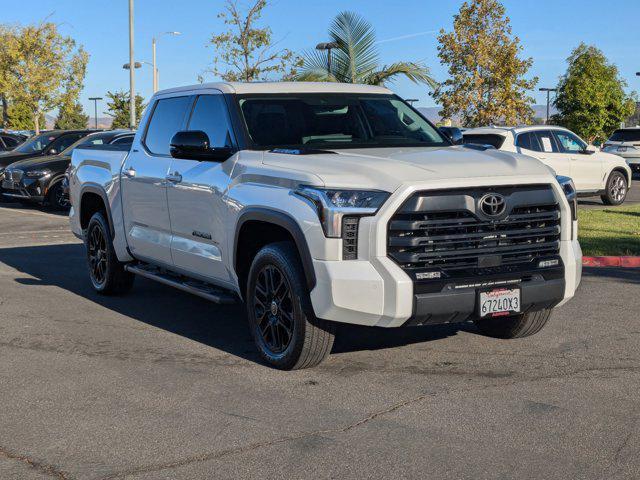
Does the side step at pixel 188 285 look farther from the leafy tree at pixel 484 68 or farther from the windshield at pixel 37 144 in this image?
the leafy tree at pixel 484 68

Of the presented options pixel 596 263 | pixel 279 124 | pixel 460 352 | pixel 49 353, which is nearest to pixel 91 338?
pixel 49 353

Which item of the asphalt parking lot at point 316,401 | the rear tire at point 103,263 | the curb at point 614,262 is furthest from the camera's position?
the curb at point 614,262

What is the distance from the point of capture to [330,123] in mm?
7250

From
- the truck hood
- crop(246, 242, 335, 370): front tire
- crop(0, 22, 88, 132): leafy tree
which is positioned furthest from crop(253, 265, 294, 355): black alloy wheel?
crop(0, 22, 88, 132): leafy tree

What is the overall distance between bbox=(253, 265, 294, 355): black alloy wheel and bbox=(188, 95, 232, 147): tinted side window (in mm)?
1190

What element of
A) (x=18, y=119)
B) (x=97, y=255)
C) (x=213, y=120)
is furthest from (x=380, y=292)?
(x=18, y=119)

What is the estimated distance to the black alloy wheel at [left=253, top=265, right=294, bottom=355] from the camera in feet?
20.1

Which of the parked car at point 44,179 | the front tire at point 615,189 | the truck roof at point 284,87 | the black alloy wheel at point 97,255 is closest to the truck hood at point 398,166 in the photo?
the truck roof at point 284,87

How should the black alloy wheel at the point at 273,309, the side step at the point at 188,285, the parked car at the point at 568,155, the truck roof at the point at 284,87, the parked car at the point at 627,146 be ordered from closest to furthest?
the black alloy wheel at the point at 273,309, the side step at the point at 188,285, the truck roof at the point at 284,87, the parked car at the point at 568,155, the parked car at the point at 627,146

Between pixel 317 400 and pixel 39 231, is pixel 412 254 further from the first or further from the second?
pixel 39 231

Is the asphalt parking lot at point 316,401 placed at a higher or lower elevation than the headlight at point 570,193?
lower

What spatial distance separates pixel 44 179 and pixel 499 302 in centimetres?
1578

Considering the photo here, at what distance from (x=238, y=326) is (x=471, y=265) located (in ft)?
8.48

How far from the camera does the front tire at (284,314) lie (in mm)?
5895
